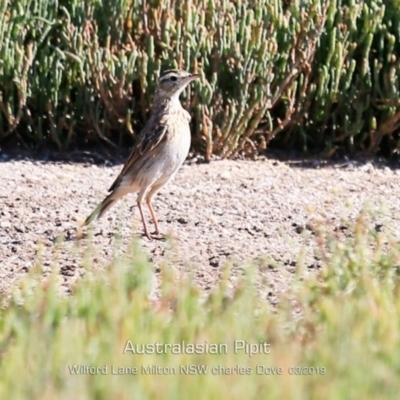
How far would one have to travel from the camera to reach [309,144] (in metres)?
11.0

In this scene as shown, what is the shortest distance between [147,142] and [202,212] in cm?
71

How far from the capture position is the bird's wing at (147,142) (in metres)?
8.59

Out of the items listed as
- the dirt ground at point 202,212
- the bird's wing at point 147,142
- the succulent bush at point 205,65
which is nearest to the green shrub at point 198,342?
the dirt ground at point 202,212

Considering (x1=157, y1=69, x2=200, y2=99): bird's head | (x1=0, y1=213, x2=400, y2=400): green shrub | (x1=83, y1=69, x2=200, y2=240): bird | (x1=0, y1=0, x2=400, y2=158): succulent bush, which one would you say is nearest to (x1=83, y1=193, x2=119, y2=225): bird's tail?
(x1=83, y1=69, x2=200, y2=240): bird

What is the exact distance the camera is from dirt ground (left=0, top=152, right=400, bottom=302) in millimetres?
7555

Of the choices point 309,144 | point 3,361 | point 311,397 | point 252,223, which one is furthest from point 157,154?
point 311,397

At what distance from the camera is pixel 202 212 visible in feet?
29.2

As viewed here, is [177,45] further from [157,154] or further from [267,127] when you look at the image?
[157,154]

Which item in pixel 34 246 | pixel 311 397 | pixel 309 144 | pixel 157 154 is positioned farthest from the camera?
pixel 309 144

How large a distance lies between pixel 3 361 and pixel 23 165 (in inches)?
204

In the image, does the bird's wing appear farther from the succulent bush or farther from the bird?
the succulent bush

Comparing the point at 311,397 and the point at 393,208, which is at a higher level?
the point at 311,397

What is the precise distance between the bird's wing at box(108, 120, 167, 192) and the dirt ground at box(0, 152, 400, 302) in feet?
1.32

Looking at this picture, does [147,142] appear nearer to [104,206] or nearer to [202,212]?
[104,206]
